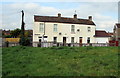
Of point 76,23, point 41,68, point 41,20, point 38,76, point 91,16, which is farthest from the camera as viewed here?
point 91,16

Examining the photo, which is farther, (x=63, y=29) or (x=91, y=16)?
(x=91, y=16)

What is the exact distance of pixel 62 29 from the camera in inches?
1526

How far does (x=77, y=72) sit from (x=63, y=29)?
31010 mm

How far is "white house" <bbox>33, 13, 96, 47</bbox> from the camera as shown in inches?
1439

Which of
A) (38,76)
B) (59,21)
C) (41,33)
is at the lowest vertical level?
(38,76)

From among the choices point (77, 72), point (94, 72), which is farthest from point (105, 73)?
point (77, 72)

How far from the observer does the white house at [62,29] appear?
3656 cm

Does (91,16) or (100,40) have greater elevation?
(91,16)

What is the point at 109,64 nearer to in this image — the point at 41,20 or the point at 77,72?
the point at 77,72

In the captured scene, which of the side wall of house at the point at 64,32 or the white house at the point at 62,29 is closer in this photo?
the side wall of house at the point at 64,32

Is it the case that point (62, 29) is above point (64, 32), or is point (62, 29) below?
above

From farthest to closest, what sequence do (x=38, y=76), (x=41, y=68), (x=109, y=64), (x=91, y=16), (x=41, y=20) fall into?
(x=91, y=16), (x=41, y=20), (x=109, y=64), (x=41, y=68), (x=38, y=76)

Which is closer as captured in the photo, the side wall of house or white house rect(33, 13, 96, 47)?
the side wall of house

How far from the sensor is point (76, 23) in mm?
Answer: 40000
